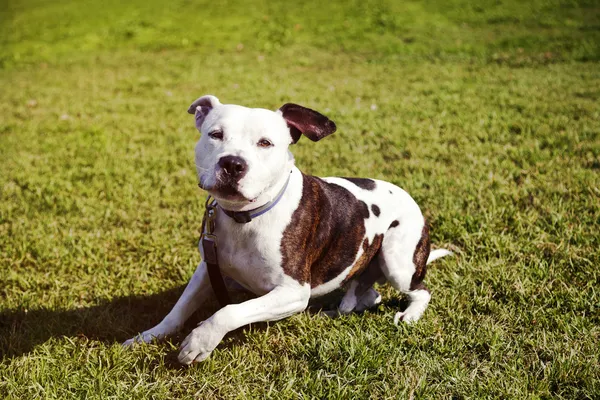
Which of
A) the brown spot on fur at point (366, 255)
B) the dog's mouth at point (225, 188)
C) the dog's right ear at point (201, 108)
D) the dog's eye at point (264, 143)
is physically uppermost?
the dog's right ear at point (201, 108)

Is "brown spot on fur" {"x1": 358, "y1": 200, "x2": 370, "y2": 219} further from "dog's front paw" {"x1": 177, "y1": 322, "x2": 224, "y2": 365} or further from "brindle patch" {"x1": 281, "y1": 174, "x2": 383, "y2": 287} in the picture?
"dog's front paw" {"x1": 177, "y1": 322, "x2": 224, "y2": 365}

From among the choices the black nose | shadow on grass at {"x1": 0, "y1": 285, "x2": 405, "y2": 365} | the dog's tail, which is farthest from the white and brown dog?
the dog's tail

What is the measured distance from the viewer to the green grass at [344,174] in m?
2.67

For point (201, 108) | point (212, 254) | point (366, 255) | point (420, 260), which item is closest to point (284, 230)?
point (212, 254)

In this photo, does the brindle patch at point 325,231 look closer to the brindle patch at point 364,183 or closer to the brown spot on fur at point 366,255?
the brown spot on fur at point 366,255

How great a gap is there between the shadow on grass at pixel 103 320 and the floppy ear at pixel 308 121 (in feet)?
3.86

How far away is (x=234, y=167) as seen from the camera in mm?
2422

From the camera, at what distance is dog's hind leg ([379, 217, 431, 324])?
10.5 feet

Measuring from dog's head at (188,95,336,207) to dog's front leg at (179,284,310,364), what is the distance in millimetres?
548

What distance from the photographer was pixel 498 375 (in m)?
2.63

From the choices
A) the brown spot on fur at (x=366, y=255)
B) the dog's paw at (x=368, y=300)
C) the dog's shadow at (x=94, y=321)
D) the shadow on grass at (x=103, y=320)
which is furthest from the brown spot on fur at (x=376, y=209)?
the dog's shadow at (x=94, y=321)

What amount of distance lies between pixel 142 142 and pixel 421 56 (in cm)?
794

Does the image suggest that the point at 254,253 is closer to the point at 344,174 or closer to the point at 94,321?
the point at 94,321

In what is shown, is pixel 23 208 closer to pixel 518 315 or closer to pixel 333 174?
pixel 333 174
